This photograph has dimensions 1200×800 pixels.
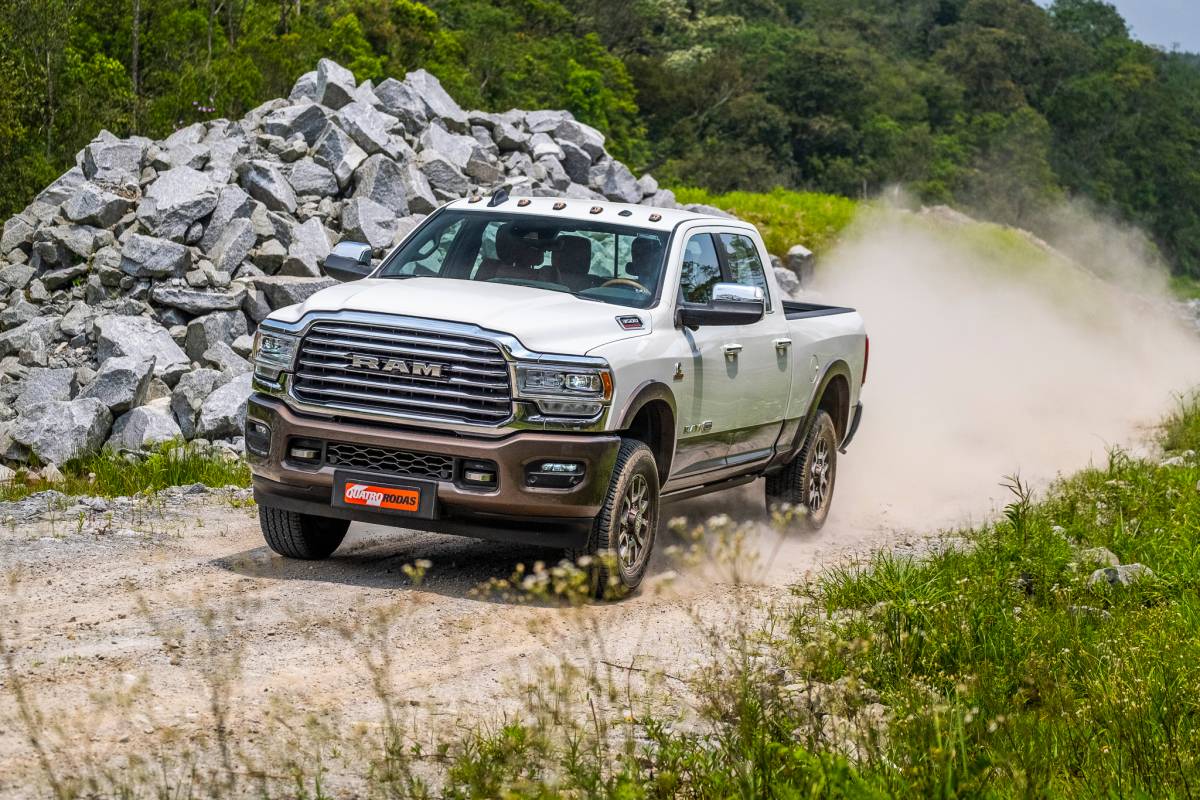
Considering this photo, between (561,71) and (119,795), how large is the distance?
47208 mm

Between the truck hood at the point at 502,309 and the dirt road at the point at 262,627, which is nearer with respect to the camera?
the dirt road at the point at 262,627

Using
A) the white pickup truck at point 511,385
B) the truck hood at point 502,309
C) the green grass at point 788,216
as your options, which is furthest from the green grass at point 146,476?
the green grass at point 788,216

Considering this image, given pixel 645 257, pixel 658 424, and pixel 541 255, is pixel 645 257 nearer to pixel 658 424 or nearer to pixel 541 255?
pixel 541 255

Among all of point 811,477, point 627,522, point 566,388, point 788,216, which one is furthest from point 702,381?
point 788,216

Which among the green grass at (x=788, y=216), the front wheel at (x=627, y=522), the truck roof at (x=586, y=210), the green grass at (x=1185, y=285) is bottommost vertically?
the green grass at (x=1185, y=285)

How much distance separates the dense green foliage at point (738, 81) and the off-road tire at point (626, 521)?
1756cm

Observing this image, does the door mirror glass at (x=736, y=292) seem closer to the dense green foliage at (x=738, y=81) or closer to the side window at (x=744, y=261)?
the side window at (x=744, y=261)

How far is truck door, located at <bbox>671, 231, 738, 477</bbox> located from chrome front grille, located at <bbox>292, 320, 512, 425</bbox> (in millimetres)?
1350

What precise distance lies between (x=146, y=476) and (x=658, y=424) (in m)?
5.10

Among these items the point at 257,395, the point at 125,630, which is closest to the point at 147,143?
the point at 257,395

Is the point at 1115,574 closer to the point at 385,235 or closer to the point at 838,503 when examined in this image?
the point at 838,503

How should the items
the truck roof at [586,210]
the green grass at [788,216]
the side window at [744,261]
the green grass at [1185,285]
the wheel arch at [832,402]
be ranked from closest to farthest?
the truck roof at [586,210] → the side window at [744,261] → the wheel arch at [832,402] → the green grass at [788,216] → the green grass at [1185,285]

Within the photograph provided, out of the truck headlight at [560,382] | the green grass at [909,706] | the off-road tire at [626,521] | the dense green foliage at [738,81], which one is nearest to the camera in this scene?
the green grass at [909,706]

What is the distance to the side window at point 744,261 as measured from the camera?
984cm
